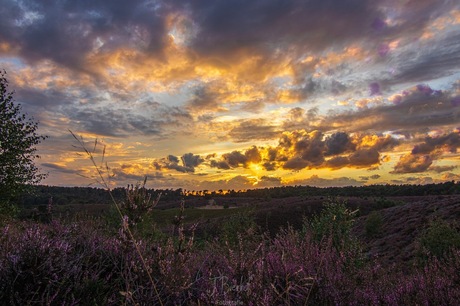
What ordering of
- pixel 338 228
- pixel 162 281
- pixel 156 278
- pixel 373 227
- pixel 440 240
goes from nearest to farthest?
1. pixel 162 281
2. pixel 156 278
3. pixel 338 228
4. pixel 440 240
5. pixel 373 227

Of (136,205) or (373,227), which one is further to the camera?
(373,227)

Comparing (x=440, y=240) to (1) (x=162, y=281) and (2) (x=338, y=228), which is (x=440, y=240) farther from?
(1) (x=162, y=281)

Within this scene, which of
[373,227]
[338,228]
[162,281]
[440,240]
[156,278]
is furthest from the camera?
[373,227]

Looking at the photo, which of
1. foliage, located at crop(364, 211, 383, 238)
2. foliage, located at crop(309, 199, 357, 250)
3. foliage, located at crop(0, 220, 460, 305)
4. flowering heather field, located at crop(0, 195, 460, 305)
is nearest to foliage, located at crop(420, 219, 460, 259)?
foliage, located at crop(309, 199, 357, 250)

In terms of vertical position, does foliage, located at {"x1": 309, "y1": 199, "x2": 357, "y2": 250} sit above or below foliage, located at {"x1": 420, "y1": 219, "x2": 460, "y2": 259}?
above

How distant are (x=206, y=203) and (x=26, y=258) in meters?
130

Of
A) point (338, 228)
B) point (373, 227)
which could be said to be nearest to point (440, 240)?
point (338, 228)

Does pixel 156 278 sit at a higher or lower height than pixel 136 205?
lower

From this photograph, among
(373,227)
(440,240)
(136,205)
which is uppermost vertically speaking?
(136,205)

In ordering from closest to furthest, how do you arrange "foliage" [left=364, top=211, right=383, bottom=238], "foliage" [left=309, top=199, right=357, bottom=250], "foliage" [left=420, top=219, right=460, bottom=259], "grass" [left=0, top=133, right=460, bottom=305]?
"grass" [left=0, top=133, right=460, bottom=305] → "foliage" [left=309, top=199, right=357, bottom=250] → "foliage" [left=420, top=219, right=460, bottom=259] → "foliage" [left=364, top=211, right=383, bottom=238]

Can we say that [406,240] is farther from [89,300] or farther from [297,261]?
[89,300]

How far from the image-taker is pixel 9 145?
28406mm

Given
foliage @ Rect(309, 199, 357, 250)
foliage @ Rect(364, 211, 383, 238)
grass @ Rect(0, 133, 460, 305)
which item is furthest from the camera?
foliage @ Rect(364, 211, 383, 238)

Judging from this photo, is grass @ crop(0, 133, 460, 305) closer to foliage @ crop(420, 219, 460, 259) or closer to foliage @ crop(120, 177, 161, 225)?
foliage @ crop(120, 177, 161, 225)
